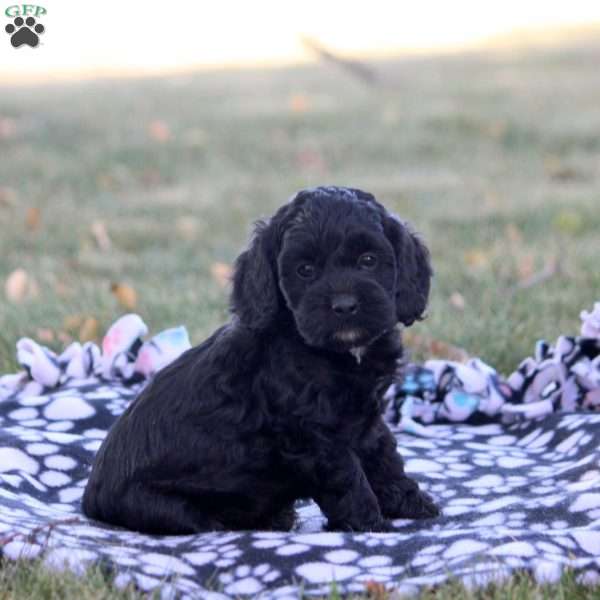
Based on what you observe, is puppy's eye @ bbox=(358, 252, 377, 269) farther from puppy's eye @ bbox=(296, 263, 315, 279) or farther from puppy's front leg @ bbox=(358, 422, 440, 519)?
puppy's front leg @ bbox=(358, 422, 440, 519)

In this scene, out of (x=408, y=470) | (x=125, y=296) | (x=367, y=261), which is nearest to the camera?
(x=367, y=261)

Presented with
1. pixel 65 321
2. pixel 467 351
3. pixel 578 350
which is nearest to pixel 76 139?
pixel 65 321

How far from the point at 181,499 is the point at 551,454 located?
5.03 feet

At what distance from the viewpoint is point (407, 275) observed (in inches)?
144

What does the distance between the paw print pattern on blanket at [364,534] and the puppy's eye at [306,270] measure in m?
0.74

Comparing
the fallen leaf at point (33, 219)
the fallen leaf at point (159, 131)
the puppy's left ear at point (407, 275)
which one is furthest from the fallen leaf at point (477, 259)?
the fallen leaf at point (159, 131)

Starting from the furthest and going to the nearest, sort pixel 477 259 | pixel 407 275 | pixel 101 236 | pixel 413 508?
1. pixel 101 236
2. pixel 477 259
3. pixel 413 508
4. pixel 407 275

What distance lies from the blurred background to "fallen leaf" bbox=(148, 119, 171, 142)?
3 centimetres

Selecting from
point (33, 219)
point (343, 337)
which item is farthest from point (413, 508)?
point (33, 219)

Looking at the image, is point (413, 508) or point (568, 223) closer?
point (413, 508)

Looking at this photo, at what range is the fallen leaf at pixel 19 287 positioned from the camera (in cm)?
697

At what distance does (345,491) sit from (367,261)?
669 millimetres

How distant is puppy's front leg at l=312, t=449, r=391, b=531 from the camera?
3.56 meters

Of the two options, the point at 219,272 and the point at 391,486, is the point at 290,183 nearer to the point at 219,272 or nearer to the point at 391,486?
the point at 219,272
